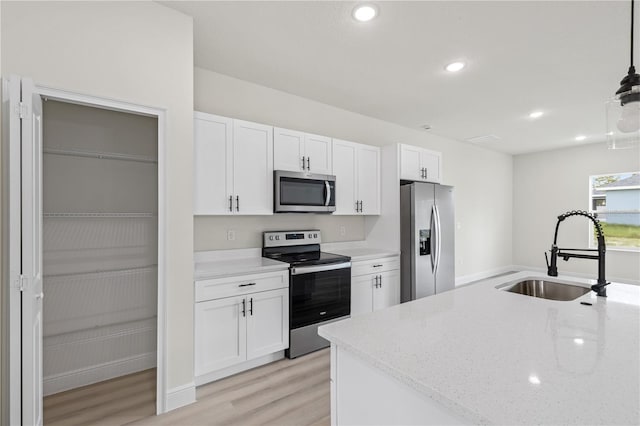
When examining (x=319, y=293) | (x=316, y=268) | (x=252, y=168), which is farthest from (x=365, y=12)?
(x=319, y=293)

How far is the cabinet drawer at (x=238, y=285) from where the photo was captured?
238cm

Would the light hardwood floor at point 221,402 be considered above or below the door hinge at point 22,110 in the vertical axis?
below

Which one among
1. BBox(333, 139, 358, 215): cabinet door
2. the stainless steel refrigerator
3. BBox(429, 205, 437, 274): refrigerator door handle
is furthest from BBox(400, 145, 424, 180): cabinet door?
BBox(333, 139, 358, 215): cabinet door

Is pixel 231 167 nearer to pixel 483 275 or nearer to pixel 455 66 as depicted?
pixel 455 66

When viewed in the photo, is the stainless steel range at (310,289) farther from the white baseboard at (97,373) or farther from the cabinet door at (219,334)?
the white baseboard at (97,373)

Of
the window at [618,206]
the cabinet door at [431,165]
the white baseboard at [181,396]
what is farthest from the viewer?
the window at [618,206]

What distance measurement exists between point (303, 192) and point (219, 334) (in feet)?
5.18

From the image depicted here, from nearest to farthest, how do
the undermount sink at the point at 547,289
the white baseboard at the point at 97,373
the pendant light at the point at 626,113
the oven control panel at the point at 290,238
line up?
the pendant light at the point at 626,113 < the undermount sink at the point at 547,289 < the white baseboard at the point at 97,373 < the oven control panel at the point at 290,238

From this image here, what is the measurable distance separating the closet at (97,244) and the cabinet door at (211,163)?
0.54 metres

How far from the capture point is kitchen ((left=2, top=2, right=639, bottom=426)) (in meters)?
1.81

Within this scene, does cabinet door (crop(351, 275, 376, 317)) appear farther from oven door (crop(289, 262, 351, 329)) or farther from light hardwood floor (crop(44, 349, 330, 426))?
light hardwood floor (crop(44, 349, 330, 426))

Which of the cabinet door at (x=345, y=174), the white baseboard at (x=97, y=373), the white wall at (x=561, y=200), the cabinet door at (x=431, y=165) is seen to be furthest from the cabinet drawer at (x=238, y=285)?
the white wall at (x=561, y=200)

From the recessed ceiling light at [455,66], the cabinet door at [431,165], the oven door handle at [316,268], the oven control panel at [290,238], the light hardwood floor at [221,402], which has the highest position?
the recessed ceiling light at [455,66]

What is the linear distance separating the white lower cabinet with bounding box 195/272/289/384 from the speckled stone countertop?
4.77ft
